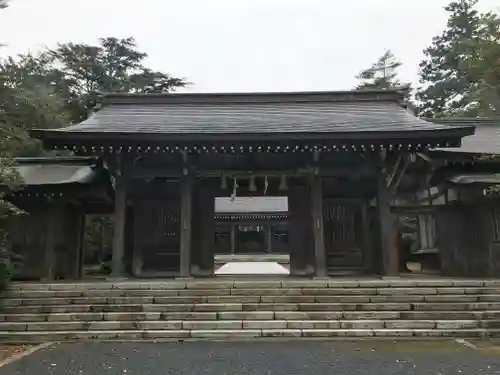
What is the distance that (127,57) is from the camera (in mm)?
37344

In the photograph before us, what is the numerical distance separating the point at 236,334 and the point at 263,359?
5.30ft

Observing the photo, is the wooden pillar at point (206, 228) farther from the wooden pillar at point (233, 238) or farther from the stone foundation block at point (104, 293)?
the wooden pillar at point (233, 238)

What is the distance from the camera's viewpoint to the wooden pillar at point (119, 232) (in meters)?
10.9

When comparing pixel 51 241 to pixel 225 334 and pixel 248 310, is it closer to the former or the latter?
pixel 248 310

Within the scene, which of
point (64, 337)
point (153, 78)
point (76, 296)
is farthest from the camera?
point (153, 78)

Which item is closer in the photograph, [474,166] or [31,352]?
[31,352]

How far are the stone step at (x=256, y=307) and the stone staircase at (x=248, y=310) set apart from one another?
0.07 ft

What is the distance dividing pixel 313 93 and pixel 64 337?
37.6ft

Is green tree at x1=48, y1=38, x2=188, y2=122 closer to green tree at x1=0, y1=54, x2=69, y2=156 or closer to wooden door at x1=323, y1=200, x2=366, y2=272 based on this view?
green tree at x1=0, y1=54, x2=69, y2=156

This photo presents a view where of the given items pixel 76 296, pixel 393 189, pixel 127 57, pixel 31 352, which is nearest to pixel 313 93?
pixel 393 189

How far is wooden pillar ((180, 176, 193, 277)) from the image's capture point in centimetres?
1083

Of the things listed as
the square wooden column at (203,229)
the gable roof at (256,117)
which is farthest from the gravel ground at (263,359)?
the gable roof at (256,117)

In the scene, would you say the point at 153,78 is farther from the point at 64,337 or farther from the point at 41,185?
the point at 64,337

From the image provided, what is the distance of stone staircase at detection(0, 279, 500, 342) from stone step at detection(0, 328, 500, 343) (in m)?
0.02
